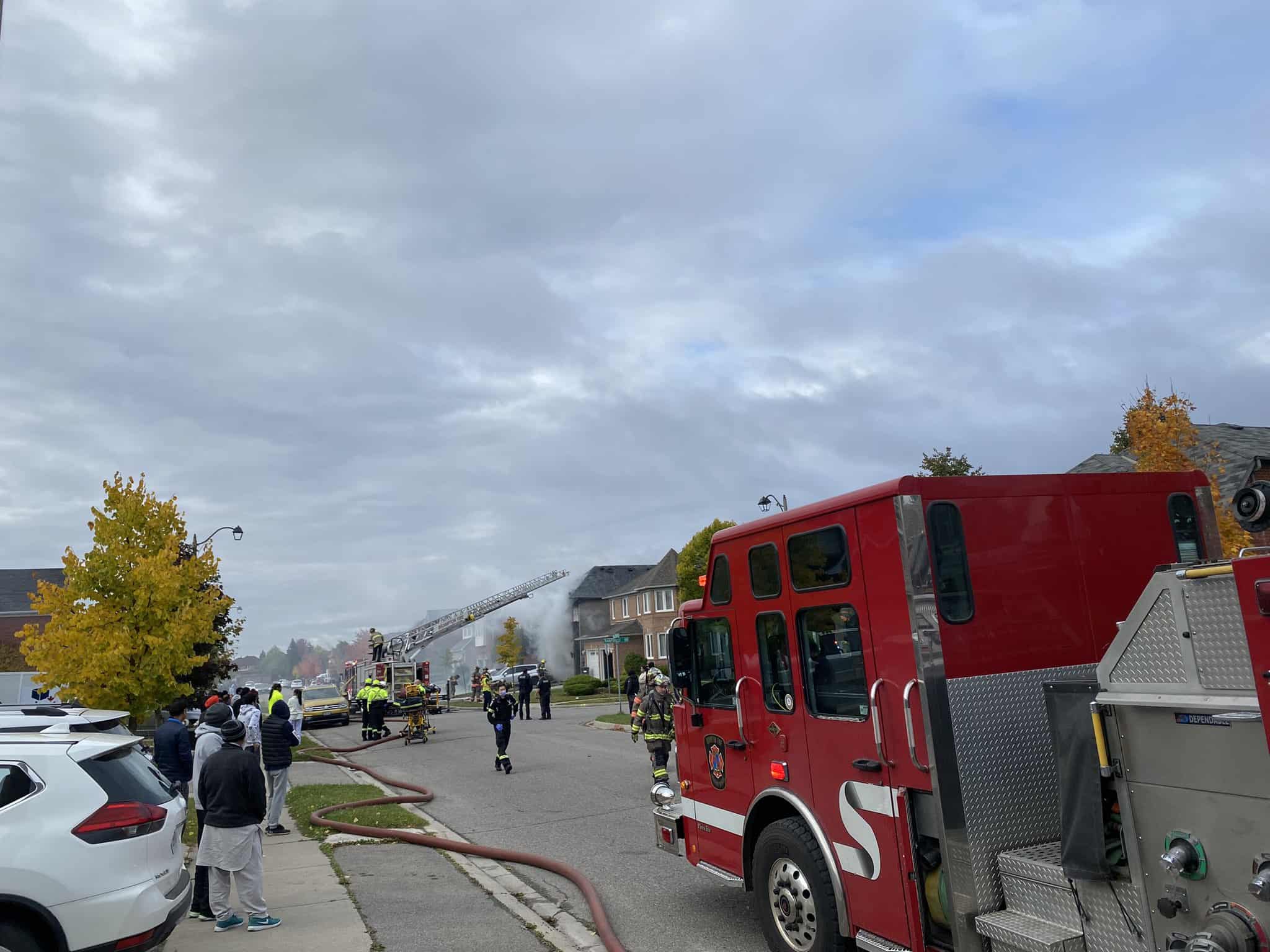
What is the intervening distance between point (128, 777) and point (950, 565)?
498 centimetres

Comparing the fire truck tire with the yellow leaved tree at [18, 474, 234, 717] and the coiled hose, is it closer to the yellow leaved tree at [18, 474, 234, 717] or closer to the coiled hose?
the coiled hose

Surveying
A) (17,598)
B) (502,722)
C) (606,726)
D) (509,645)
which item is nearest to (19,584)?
(17,598)

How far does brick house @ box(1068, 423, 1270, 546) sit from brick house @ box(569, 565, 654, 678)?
153 feet

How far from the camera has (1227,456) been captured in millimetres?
24234

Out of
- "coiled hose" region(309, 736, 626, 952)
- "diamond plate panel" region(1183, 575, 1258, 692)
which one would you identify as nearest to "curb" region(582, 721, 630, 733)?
"coiled hose" region(309, 736, 626, 952)

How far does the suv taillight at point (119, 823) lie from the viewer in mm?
5043

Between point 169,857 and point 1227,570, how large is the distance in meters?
5.84

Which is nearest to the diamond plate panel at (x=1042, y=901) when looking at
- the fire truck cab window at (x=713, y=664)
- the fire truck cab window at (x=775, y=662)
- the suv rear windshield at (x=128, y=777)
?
the fire truck cab window at (x=775, y=662)

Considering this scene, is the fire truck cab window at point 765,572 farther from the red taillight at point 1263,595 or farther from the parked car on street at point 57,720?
the parked car on street at point 57,720

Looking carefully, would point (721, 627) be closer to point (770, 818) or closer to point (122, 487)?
point (770, 818)

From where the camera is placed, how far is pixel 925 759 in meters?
4.23

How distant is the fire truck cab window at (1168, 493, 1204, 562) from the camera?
5270mm

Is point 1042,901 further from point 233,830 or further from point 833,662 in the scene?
point 233,830

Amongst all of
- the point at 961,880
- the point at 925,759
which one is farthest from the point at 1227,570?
the point at 961,880
